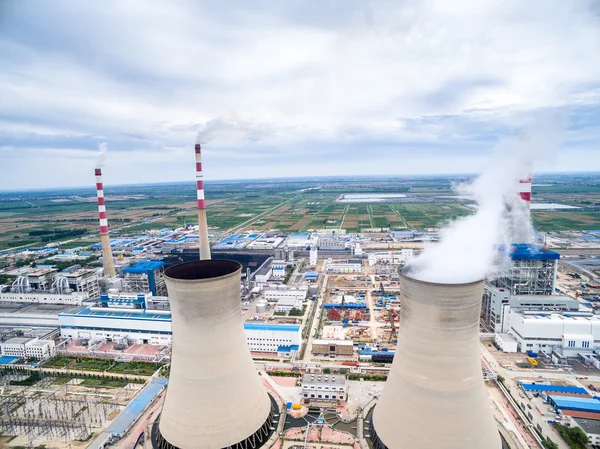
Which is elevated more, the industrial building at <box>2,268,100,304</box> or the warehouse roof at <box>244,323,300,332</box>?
the industrial building at <box>2,268,100,304</box>

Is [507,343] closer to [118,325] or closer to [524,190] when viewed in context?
[524,190]

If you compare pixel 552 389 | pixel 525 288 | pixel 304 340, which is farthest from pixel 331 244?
pixel 552 389

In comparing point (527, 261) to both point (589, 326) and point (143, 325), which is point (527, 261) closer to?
point (589, 326)

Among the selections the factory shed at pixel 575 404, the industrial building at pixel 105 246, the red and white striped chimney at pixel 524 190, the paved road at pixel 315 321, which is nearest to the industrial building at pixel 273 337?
the paved road at pixel 315 321

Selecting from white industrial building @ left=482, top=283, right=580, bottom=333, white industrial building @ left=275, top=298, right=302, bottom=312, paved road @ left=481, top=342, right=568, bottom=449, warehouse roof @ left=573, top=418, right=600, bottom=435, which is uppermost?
white industrial building @ left=482, top=283, right=580, bottom=333

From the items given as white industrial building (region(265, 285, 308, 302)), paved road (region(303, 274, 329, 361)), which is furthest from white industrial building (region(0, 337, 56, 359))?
paved road (region(303, 274, 329, 361))

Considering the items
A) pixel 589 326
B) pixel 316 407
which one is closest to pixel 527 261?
pixel 589 326

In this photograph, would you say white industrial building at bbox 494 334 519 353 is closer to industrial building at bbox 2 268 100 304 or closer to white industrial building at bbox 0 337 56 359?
white industrial building at bbox 0 337 56 359
